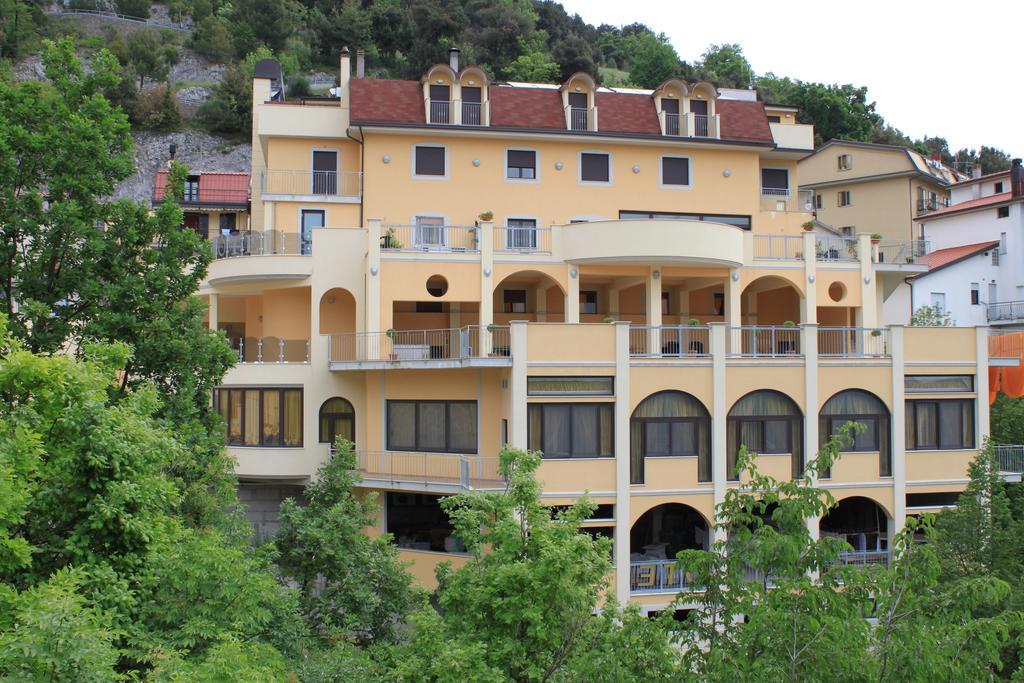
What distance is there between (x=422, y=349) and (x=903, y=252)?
18601 millimetres

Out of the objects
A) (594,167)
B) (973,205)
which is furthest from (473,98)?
(973,205)

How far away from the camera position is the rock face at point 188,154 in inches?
2795

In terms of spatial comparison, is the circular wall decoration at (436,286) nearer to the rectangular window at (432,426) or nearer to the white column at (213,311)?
the rectangular window at (432,426)

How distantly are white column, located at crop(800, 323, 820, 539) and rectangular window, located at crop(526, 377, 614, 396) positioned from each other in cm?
630

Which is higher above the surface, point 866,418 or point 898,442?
point 866,418

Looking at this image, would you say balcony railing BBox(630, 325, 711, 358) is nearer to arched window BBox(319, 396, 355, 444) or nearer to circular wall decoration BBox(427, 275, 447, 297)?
circular wall decoration BBox(427, 275, 447, 297)

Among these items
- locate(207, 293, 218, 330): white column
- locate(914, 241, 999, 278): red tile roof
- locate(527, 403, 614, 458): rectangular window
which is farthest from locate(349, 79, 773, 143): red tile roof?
locate(914, 241, 999, 278): red tile roof

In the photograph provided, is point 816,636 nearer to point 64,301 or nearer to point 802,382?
point 64,301

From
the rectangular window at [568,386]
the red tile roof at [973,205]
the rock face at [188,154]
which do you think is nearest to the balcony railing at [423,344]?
the rectangular window at [568,386]

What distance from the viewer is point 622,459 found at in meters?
25.8

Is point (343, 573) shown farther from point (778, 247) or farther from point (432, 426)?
point (778, 247)

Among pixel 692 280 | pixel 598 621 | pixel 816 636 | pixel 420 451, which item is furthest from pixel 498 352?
pixel 816 636

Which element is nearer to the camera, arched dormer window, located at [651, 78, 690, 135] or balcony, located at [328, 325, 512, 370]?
balcony, located at [328, 325, 512, 370]

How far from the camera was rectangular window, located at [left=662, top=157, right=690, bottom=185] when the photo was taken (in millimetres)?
34125
